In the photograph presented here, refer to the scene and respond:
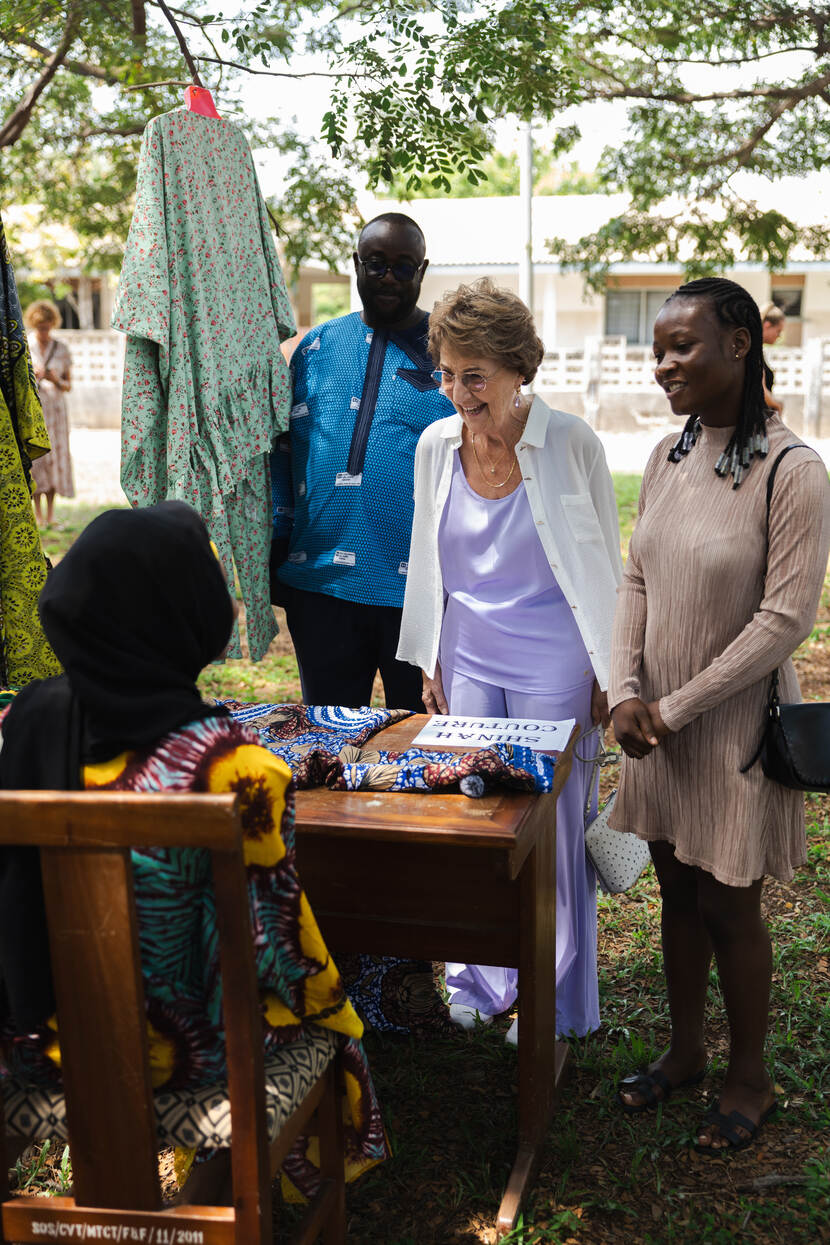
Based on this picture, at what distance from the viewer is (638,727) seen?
2.57 meters

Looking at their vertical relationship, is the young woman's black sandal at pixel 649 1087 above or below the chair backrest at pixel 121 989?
below

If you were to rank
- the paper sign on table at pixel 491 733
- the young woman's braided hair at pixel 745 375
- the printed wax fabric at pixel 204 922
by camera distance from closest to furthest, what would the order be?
the printed wax fabric at pixel 204 922 < the young woman's braided hair at pixel 745 375 < the paper sign on table at pixel 491 733

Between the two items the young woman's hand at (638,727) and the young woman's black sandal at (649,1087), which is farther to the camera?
the young woman's black sandal at (649,1087)

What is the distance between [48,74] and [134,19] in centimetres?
47

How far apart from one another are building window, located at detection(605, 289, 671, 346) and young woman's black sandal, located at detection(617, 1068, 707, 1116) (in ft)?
79.6

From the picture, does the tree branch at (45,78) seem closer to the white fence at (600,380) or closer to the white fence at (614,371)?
the white fence at (600,380)

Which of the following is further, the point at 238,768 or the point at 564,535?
the point at 564,535

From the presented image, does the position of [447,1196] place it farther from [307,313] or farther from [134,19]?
[307,313]

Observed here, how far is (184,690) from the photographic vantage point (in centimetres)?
176

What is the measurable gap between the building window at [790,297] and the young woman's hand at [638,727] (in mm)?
24299

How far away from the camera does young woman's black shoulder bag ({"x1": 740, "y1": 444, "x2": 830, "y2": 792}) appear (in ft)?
7.80

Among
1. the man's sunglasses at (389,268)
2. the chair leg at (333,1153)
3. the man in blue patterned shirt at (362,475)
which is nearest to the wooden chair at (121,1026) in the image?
the chair leg at (333,1153)

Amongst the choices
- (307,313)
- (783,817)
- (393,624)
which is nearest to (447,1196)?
(783,817)

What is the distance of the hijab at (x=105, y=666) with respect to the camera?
165 cm
